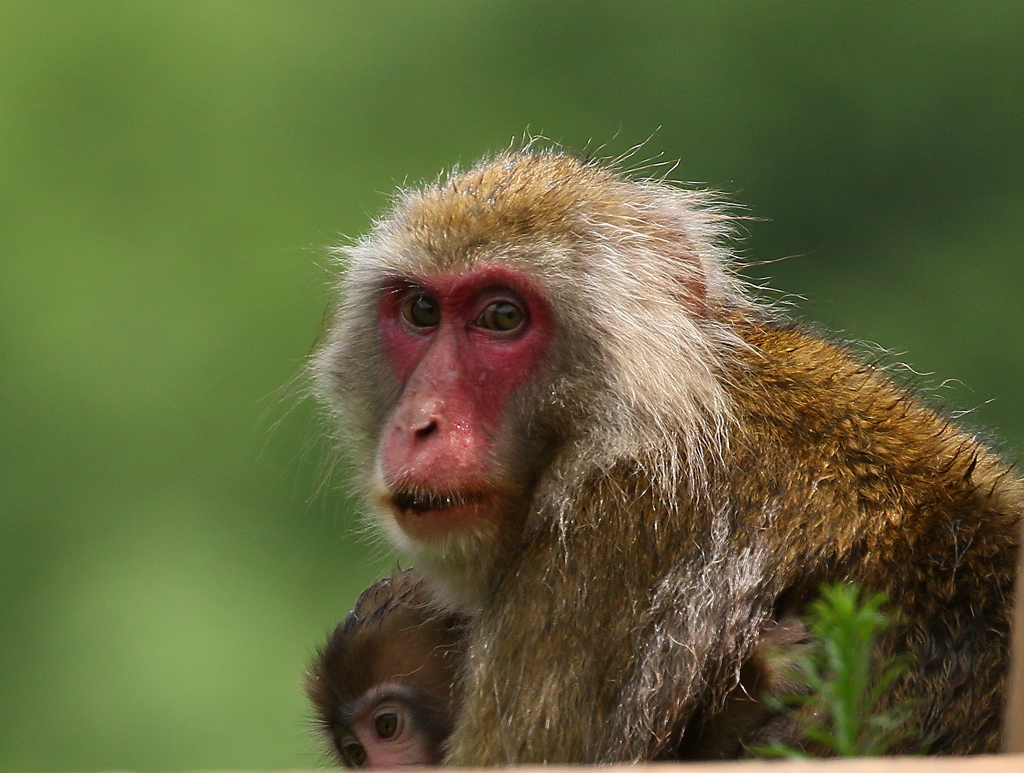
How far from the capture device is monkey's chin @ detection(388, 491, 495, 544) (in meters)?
3.36

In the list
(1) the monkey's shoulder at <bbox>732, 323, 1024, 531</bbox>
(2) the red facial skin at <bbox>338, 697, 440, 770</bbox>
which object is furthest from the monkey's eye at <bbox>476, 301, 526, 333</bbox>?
Result: (2) the red facial skin at <bbox>338, 697, 440, 770</bbox>

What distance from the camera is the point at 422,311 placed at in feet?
12.3

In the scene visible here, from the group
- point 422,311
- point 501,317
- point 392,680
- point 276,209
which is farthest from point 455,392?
point 276,209

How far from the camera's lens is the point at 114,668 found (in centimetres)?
838

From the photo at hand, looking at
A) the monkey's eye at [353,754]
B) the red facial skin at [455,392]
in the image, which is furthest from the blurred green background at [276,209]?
the red facial skin at [455,392]

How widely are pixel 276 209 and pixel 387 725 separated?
5408 millimetres

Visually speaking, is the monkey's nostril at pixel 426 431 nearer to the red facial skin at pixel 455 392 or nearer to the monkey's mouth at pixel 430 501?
the red facial skin at pixel 455 392

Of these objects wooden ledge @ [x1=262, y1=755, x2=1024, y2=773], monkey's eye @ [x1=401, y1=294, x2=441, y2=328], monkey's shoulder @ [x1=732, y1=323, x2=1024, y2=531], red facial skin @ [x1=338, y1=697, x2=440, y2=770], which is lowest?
red facial skin @ [x1=338, y1=697, x2=440, y2=770]

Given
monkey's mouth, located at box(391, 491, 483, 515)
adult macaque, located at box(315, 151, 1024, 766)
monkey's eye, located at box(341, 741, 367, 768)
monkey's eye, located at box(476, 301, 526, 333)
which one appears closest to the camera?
adult macaque, located at box(315, 151, 1024, 766)

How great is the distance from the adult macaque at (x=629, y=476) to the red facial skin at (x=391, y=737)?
1.16 feet

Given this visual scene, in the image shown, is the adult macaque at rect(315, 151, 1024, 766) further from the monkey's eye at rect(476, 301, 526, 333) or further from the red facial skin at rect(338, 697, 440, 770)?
the red facial skin at rect(338, 697, 440, 770)

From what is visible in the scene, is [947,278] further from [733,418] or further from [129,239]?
[733,418]

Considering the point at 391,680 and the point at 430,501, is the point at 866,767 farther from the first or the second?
the point at 391,680

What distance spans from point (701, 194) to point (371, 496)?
1.32 meters
